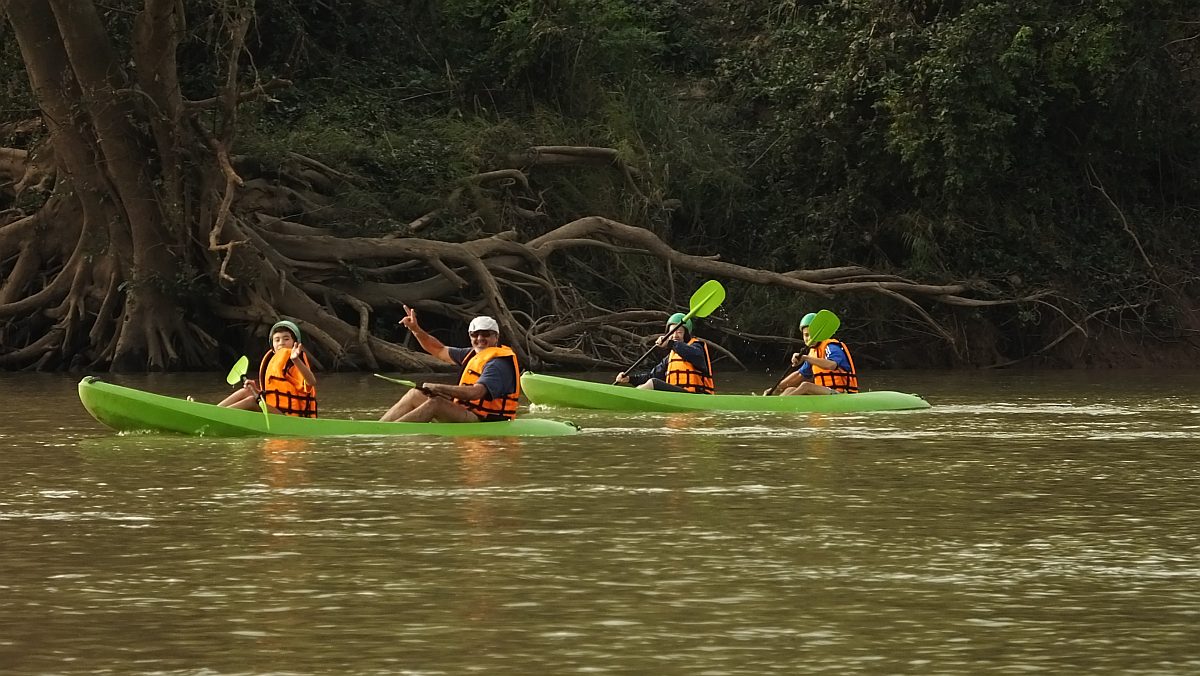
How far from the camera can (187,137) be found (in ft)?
82.9

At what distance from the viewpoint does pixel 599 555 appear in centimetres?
848

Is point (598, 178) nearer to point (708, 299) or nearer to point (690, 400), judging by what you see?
point (708, 299)

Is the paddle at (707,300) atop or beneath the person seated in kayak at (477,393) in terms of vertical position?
atop

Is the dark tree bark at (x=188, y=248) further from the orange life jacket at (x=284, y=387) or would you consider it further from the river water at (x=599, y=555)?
the river water at (x=599, y=555)

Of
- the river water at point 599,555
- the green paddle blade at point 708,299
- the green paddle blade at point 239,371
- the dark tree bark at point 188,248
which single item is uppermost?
the dark tree bark at point 188,248

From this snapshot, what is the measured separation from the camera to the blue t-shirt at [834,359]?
2038cm

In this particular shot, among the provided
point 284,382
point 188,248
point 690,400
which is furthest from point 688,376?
point 188,248

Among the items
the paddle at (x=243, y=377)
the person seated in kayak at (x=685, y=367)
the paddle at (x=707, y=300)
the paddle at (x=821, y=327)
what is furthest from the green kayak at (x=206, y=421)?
the paddle at (x=707, y=300)

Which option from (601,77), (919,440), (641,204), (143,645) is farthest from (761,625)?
(601,77)

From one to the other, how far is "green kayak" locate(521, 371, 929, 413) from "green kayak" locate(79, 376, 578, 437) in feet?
14.1

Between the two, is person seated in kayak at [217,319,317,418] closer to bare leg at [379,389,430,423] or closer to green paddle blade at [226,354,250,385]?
green paddle blade at [226,354,250,385]

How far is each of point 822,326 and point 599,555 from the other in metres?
12.1

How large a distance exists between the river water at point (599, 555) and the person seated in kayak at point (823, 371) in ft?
15.6

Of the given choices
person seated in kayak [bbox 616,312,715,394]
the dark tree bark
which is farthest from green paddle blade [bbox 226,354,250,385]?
the dark tree bark
